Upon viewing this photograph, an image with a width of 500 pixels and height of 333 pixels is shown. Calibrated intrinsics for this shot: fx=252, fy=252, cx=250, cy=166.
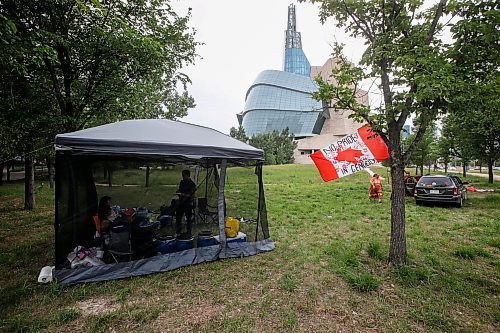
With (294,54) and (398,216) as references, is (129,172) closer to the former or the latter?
(398,216)

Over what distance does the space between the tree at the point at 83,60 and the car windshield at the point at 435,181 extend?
34.6 ft

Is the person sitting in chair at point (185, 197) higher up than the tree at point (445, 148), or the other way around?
the tree at point (445, 148)

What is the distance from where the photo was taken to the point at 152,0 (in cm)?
659

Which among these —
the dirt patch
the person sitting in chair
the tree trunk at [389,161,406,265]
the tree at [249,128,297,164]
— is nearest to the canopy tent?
the person sitting in chair

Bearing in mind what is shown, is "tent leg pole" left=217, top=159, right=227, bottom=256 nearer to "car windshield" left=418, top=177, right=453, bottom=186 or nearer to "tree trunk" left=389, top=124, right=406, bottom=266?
"tree trunk" left=389, top=124, right=406, bottom=266

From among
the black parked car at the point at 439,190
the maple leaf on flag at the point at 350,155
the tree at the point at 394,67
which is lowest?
the black parked car at the point at 439,190

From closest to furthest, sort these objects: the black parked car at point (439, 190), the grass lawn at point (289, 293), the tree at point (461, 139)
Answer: the grass lawn at point (289, 293), the black parked car at point (439, 190), the tree at point (461, 139)

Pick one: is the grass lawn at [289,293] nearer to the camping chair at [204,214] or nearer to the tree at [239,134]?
the camping chair at [204,214]

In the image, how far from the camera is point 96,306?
3383 mm

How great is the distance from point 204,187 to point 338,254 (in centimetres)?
357

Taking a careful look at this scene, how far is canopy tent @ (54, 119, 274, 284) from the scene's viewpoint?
4016 millimetres

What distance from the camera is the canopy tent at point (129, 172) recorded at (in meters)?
4.02

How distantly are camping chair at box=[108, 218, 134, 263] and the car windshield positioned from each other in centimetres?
1127

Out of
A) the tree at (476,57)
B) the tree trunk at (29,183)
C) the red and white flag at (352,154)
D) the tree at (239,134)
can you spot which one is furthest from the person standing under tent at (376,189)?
the tree at (239,134)
